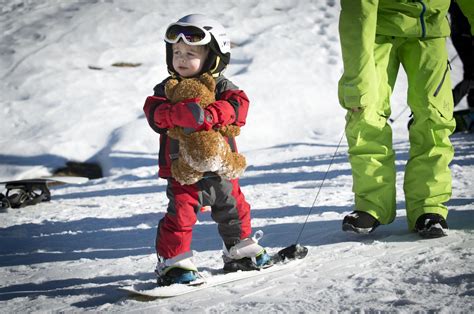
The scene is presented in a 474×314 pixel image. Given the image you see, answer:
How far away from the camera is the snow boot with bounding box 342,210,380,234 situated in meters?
3.51

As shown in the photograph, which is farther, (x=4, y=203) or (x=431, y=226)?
(x=4, y=203)

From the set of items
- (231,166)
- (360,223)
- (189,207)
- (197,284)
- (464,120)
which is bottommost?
(464,120)

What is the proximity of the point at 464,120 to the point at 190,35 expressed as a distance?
6.93 meters

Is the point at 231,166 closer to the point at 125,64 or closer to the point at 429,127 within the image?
the point at 429,127

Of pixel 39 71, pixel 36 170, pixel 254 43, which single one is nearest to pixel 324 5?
pixel 254 43

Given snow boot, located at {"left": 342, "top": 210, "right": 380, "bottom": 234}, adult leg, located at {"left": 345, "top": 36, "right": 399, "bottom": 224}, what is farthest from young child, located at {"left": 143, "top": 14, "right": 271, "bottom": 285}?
adult leg, located at {"left": 345, "top": 36, "right": 399, "bottom": 224}

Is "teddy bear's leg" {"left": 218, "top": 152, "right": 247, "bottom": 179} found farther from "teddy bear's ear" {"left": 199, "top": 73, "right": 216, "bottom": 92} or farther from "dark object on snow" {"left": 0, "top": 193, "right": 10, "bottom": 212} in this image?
"dark object on snow" {"left": 0, "top": 193, "right": 10, "bottom": 212}

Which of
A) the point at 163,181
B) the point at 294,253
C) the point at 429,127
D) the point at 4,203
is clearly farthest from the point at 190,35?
the point at 163,181

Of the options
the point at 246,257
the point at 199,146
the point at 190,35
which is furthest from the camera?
the point at 246,257

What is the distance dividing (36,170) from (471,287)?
770cm

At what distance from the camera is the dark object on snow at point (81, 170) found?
888cm

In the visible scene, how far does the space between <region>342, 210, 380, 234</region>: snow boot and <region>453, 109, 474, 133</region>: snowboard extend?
227 inches

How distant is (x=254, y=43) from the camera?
14.3 meters

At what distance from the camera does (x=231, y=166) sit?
9.52 ft
